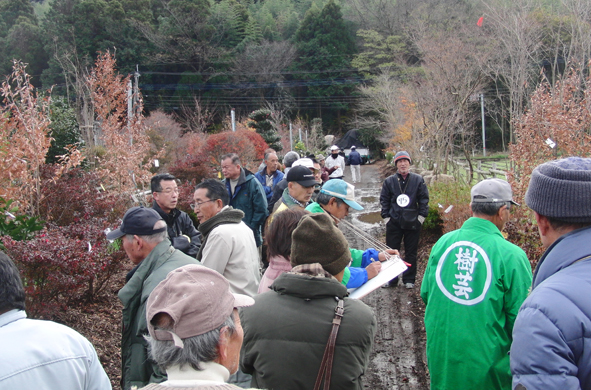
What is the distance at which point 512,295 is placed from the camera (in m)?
2.77

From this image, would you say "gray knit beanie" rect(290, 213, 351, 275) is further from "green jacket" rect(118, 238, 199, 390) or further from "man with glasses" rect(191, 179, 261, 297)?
"man with glasses" rect(191, 179, 261, 297)

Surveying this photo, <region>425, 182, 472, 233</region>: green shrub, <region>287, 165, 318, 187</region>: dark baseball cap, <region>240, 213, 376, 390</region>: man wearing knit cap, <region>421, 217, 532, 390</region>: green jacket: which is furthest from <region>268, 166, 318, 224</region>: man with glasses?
<region>425, 182, 472, 233</region>: green shrub

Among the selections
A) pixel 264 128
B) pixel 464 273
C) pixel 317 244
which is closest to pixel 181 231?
pixel 317 244

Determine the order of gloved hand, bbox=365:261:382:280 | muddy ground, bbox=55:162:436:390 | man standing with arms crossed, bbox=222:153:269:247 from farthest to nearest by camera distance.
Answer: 1. man standing with arms crossed, bbox=222:153:269:247
2. muddy ground, bbox=55:162:436:390
3. gloved hand, bbox=365:261:382:280

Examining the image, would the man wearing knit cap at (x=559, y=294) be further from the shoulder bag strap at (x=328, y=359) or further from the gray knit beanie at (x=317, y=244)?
the gray knit beanie at (x=317, y=244)

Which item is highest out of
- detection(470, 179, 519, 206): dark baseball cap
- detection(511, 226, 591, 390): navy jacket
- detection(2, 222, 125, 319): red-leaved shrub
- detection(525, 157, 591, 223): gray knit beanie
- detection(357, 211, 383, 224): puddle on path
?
detection(525, 157, 591, 223): gray knit beanie

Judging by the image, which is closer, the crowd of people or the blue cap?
the crowd of people

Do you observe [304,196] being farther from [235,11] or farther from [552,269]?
[235,11]

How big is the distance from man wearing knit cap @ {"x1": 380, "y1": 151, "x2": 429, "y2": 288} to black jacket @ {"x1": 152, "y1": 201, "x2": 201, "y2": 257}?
3.18m

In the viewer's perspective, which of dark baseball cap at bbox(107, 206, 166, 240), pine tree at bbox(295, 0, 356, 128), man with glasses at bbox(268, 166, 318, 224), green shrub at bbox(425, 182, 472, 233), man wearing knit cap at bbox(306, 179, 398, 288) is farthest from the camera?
pine tree at bbox(295, 0, 356, 128)

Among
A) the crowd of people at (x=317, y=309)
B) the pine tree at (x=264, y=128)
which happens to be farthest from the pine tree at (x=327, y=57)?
the crowd of people at (x=317, y=309)

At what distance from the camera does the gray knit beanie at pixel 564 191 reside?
5.47 ft

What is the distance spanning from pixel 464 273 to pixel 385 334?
9.51ft

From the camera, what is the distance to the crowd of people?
4.90 feet
